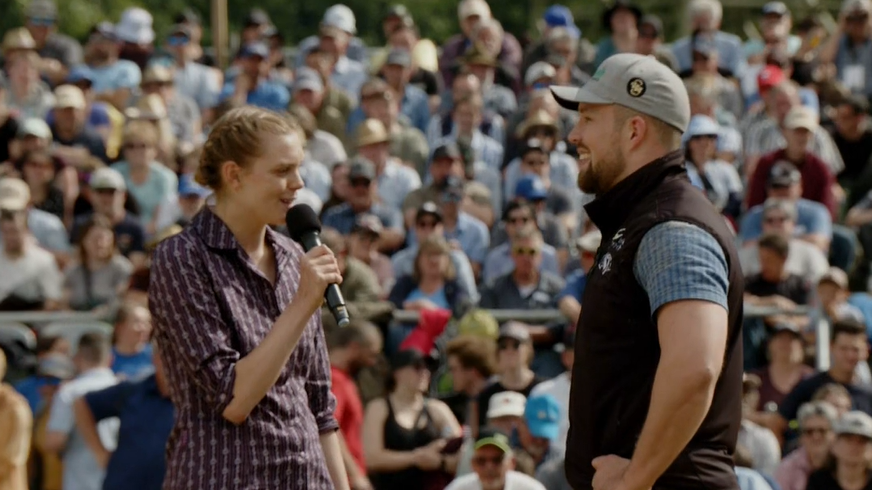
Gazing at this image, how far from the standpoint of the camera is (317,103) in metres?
16.3

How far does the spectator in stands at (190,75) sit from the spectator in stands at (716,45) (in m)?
4.65

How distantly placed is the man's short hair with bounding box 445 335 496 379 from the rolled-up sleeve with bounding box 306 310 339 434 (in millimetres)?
6430

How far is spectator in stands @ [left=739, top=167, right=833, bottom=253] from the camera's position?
1373cm

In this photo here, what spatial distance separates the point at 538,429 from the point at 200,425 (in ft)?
19.8

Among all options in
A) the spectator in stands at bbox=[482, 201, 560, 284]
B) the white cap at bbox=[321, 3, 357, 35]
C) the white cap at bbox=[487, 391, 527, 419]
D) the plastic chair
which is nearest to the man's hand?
the white cap at bbox=[487, 391, 527, 419]

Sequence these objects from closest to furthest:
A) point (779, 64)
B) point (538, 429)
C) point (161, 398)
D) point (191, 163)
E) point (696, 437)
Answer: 1. point (696, 437)
2. point (161, 398)
3. point (538, 429)
4. point (191, 163)
5. point (779, 64)

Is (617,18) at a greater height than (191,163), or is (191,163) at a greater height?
(617,18)

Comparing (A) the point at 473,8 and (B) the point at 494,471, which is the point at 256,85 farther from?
(B) the point at 494,471

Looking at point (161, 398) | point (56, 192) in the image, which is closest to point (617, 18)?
point (56, 192)

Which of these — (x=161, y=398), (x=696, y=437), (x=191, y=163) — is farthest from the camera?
(x=191, y=163)

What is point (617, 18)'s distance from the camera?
1794 centimetres

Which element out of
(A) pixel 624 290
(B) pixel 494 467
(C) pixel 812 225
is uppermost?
(A) pixel 624 290

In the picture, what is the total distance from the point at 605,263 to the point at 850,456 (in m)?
6.28

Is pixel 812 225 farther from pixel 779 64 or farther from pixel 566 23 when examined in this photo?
pixel 566 23
